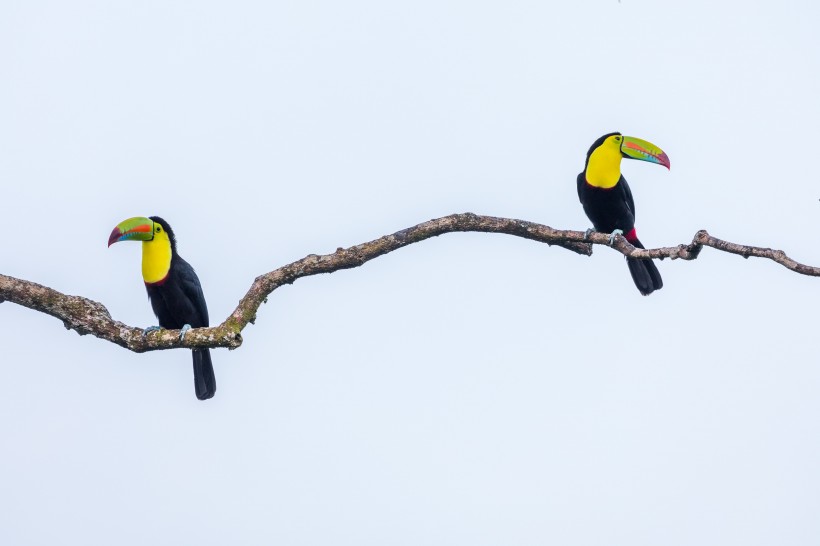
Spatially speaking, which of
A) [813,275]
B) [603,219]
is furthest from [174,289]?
[813,275]

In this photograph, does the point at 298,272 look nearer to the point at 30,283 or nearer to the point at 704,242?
the point at 30,283

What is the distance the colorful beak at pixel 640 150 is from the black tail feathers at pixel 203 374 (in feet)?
14.3

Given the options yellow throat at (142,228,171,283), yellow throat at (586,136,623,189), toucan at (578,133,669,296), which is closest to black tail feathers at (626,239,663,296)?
toucan at (578,133,669,296)

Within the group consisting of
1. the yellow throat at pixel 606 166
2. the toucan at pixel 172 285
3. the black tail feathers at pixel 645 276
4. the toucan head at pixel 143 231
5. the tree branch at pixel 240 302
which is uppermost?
the yellow throat at pixel 606 166

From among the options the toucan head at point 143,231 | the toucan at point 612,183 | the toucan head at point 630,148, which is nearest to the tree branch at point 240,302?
the toucan head at point 143,231

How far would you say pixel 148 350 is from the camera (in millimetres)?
5848

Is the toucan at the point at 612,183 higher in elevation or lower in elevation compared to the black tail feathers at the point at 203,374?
higher

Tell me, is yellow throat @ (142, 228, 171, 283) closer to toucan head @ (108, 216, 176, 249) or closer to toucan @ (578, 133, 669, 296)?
toucan head @ (108, 216, 176, 249)

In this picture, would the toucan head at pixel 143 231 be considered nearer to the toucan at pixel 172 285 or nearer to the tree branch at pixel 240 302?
the toucan at pixel 172 285

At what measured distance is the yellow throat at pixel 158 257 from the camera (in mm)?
8297

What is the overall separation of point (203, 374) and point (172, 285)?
2.59ft

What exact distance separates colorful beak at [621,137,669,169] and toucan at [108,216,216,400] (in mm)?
4228

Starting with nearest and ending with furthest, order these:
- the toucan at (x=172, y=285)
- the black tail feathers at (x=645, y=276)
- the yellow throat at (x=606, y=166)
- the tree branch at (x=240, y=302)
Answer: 1. the tree branch at (x=240, y=302)
2. the toucan at (x=172, y=285)
3. the black tail feathers at (x=645, y=276)
4. the yellow throat at (x=606, y=166)

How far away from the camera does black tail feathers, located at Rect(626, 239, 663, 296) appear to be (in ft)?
29.8
